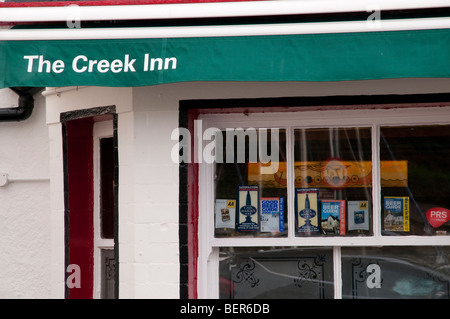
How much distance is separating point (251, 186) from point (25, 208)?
2408mm

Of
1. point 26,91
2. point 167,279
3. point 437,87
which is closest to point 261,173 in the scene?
point 167,279

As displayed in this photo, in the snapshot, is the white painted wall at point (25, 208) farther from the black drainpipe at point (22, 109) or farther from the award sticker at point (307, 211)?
the award sticker at point (307, 211)

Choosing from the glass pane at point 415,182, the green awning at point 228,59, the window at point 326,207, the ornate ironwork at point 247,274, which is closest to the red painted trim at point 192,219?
the window at point 326,207

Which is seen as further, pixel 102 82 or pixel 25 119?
pixel 25 119

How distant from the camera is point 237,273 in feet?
17.3

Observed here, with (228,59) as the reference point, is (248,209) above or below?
below

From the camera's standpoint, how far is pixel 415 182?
17.2 ft

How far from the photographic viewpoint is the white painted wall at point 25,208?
6477mm

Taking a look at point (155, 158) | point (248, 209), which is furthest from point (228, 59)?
point (248, 209)

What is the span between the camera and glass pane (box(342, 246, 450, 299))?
5.18 meters

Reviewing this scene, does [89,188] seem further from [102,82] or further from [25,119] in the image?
[102,82]

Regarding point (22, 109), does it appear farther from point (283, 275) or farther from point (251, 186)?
Answer: point (283, 275)

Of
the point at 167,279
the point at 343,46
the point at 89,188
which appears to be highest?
the point at 343,46

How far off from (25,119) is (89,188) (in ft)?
3.58
